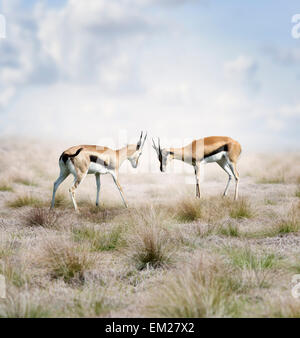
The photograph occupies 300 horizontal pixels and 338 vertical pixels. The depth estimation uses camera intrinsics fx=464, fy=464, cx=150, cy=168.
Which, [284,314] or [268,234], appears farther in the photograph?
[268,234]

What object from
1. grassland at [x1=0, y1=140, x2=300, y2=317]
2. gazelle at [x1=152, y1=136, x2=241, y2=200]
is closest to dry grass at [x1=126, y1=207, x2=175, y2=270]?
grassland at [x1=0, y1=140, x2=300, y2=317]

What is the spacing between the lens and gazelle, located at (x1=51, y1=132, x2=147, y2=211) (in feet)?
34.7

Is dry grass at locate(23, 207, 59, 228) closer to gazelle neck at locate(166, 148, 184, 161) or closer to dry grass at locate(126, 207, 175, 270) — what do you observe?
dry grass at locate(126, 207, 175, 270)

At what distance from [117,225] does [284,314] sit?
4512 mm

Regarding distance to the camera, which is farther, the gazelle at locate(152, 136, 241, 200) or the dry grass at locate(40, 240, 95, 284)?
the gazelle at locate(152, 136, 241, 200)

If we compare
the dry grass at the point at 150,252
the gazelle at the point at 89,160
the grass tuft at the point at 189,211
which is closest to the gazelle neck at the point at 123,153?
the gazelle at the point at 89,160

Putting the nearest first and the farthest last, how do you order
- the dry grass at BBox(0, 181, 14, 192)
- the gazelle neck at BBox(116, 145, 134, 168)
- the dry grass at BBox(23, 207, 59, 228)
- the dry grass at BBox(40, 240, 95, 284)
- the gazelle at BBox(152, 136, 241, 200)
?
the dry grass at BBox(40, 240, 95, 284) < the dry grass at BBox(23, 207, 59, 228) < the gazelle neck at BBox(116, 145, 134, 168) < the gazelle at BBox(152, 136, 241, 200) < the dry grass at BBox(0, 181, 14, 192)

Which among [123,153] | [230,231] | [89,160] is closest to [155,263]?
[230,231]

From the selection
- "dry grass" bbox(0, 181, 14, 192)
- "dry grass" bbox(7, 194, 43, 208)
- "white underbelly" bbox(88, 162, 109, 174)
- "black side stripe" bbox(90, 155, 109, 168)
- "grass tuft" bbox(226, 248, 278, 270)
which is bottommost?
"dry grass" bbox(0, 181, 14, 192)

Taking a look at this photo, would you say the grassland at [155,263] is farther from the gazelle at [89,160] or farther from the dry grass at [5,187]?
the dry grass at [5,187]

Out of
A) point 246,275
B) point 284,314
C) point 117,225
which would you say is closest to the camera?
point 284,314
